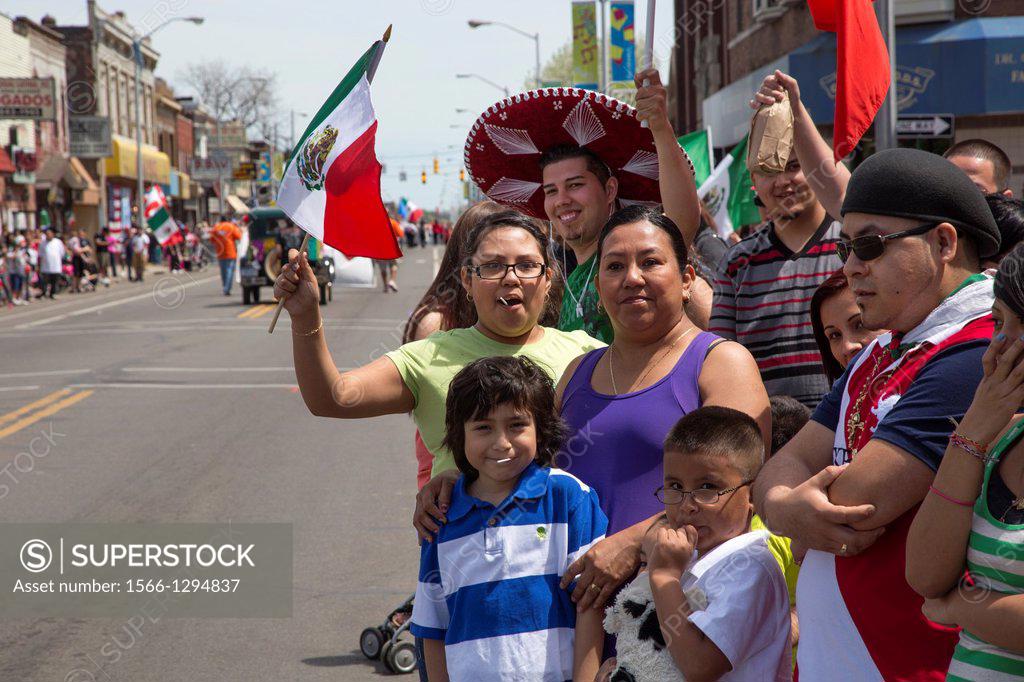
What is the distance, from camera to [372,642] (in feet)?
17.6

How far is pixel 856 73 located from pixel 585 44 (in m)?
31.5

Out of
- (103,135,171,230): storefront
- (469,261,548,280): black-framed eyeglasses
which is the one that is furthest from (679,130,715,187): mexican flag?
(103,135,171,230): storefront

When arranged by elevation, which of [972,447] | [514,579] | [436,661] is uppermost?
[972,447]

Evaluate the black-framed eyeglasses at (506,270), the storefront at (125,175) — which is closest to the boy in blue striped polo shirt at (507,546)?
the black-framed eyeglasses at (506,270)

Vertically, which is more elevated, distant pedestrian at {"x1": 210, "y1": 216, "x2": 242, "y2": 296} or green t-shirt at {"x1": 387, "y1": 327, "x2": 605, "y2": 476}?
distant pedestrian at {"x1": 210, "y1": 216, "x2": 242, "y2": 296}

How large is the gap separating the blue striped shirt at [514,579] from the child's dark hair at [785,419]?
1106 mm

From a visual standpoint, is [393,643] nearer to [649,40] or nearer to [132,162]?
[649,40]

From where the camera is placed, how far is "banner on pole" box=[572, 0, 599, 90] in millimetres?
34188

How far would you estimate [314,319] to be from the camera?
3.40m

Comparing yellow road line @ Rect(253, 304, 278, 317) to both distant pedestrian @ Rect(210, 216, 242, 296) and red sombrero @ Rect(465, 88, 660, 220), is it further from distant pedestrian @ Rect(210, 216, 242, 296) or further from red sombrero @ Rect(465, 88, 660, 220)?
red sombrero @ Rect(465, 88, 660, 220)

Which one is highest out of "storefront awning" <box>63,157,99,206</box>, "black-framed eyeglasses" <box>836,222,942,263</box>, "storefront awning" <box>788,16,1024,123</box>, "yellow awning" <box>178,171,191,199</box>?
"yellow awning" <box>178,171,191,199</box>

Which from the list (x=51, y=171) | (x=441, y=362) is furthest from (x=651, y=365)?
(x=51, y=171)

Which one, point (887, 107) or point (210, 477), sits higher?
point (887, 107)

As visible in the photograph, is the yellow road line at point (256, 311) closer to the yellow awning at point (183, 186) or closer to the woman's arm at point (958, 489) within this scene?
the woman's arm at point (958, 489)
